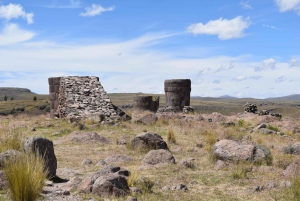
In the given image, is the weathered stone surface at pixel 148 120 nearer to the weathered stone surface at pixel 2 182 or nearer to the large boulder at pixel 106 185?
the large boulder at pixel 106 185

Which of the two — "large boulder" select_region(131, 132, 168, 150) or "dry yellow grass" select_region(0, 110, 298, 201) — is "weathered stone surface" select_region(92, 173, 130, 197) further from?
"large boulder" select_region(131, 132, 168, 150)

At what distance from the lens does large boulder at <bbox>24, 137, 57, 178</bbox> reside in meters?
6.35

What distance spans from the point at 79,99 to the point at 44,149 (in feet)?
37.9

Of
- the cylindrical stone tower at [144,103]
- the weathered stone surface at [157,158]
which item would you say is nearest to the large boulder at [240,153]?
the weathered stone surface at [157,158]

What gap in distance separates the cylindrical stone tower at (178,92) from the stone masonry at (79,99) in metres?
5.52

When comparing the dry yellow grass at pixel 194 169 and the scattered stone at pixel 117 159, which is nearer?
the dry yellow grass at pixel 194 169

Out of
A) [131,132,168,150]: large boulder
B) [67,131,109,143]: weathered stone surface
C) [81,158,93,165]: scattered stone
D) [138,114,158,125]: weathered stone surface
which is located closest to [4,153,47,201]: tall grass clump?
[81,158,93,165]: scattered stone

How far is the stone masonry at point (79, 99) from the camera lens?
17.1m

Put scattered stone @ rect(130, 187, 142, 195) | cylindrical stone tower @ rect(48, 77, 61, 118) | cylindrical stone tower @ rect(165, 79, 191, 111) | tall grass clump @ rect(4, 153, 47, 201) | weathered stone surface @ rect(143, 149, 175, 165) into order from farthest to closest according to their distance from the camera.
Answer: cylindrical stone tower @ rect(165, 79, 191, 111)
cylindrical stone tower @ rect(48, 77, 61, 118)
weathered stone surface @ rect(143, 149, 175, 165)
scattered stone @ rect(130, 187, 142, 195)
tall grass clump @ rect(4, 153, 47, 201)

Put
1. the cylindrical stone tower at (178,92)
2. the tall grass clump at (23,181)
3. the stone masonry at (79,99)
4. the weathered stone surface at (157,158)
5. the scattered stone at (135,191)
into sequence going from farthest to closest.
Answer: the cylindrical stone tower at (178,92) → the stone masonry at (79,99) → the weathered stone surface at (157,158) → the scattered stone at (135,191) → the tall grass clump at (23,181)

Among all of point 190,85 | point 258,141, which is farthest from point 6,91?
point 258,141

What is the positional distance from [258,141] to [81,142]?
19.0ft

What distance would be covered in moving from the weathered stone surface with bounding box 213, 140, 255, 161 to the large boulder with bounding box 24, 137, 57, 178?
3.94 metres

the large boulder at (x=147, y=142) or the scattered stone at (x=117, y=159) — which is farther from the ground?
the large boulder at (x=147, y=142)
